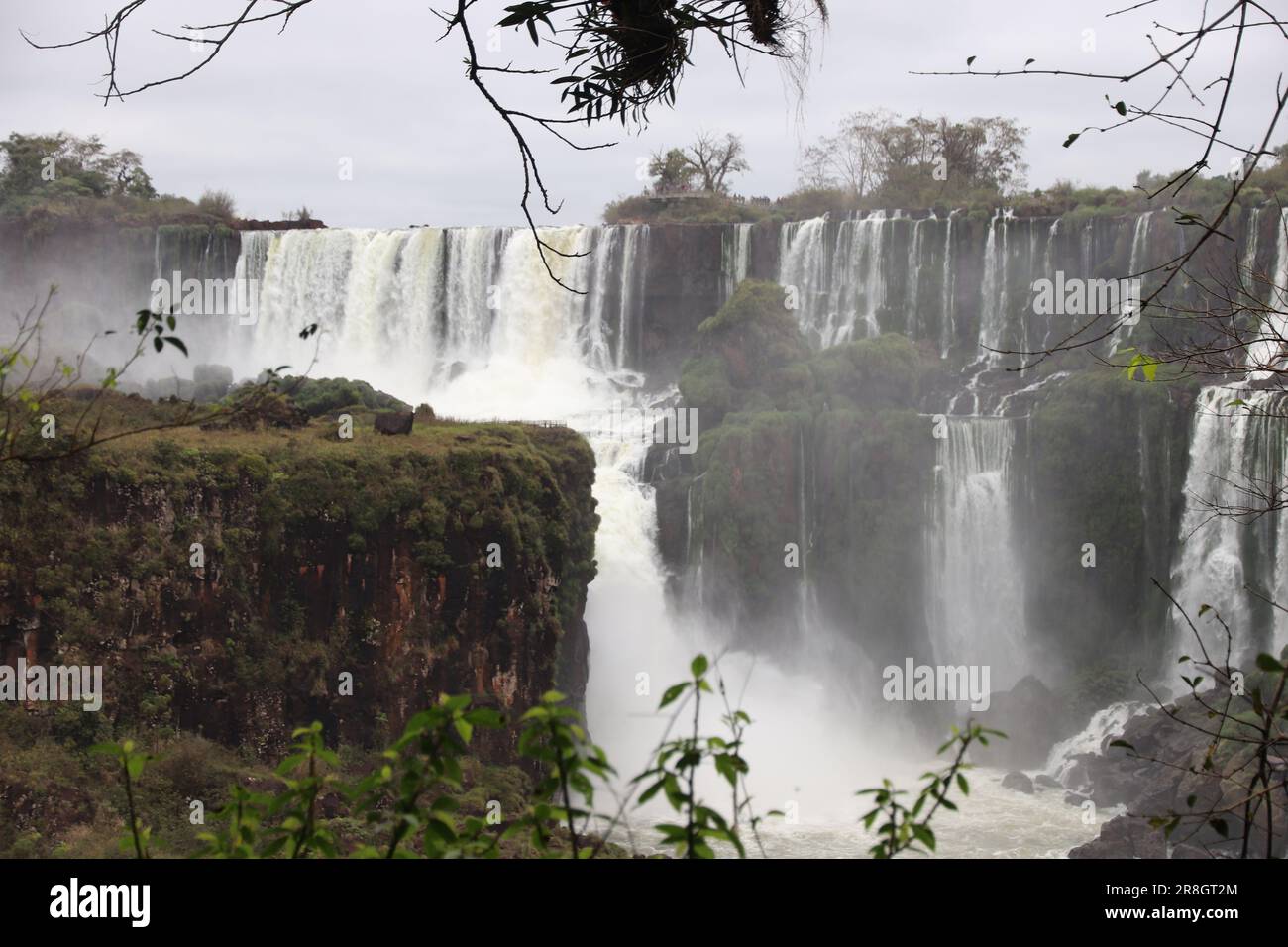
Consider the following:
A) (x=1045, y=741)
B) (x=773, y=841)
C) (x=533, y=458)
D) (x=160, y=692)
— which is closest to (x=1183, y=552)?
(x=1045, y=741)

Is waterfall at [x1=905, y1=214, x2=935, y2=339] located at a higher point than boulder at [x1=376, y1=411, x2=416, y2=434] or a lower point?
higher

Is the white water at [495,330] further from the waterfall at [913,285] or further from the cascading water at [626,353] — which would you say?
the waterfall at [913,285]

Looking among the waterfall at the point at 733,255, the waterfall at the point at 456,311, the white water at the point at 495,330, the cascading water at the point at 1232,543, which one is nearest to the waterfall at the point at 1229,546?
the cascading water at the point at 1232,543

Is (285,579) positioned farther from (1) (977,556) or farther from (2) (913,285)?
(2) (913,285)

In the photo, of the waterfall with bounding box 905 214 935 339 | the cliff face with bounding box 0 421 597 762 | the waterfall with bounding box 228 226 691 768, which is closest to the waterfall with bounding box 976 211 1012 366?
the waterfall with bounding box 905 214 935 339

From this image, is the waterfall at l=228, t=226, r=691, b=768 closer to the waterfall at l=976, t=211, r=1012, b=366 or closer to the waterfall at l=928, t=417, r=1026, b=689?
the waterfall at l=976, t=211, r=1012, b=366

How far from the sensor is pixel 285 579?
15430mm

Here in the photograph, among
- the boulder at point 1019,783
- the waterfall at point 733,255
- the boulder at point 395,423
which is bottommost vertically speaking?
the boulder at point 1019,783

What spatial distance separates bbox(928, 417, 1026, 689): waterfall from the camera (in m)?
23.3

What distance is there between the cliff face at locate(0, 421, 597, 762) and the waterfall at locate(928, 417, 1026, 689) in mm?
9502

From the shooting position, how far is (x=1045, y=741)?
20438 mm

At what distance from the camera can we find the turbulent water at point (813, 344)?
20.4 metres

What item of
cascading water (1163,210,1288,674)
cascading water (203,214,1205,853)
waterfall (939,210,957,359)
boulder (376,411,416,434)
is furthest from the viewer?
waterfall (939,210,957,359)

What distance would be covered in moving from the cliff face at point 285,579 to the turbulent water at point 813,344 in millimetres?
4605
